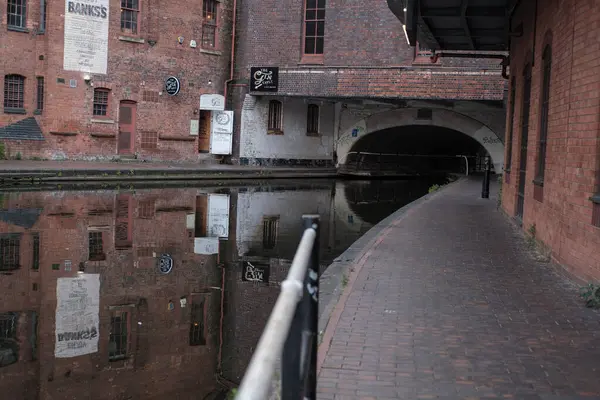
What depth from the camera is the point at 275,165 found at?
32.2 meters

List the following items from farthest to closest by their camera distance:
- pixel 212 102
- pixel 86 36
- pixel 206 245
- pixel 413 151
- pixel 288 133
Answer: pixel 413 151 < pixel 288 133 < pixel 212 102 < pixel 86 36 < pixel 206 245

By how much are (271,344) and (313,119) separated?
106ft

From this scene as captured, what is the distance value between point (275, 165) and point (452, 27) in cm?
1902

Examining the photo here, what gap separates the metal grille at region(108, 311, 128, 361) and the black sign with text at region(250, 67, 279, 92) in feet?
77.0

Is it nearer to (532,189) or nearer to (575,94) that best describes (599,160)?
(575,94)

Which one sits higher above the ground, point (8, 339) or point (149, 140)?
point (149, 140)

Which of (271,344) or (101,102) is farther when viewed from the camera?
(101,102)

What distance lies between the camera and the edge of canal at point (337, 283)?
17.6 feet

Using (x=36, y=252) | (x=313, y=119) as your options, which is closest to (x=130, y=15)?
(x=313, y=119)

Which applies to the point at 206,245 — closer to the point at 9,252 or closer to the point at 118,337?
the point at 9,252

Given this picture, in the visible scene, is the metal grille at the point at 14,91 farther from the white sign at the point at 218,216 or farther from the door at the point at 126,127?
the white sign at the point at 218,216

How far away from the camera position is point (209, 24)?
100 feet

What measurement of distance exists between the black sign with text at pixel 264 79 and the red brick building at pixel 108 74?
5.77ft

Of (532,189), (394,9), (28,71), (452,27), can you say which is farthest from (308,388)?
(28,71)
